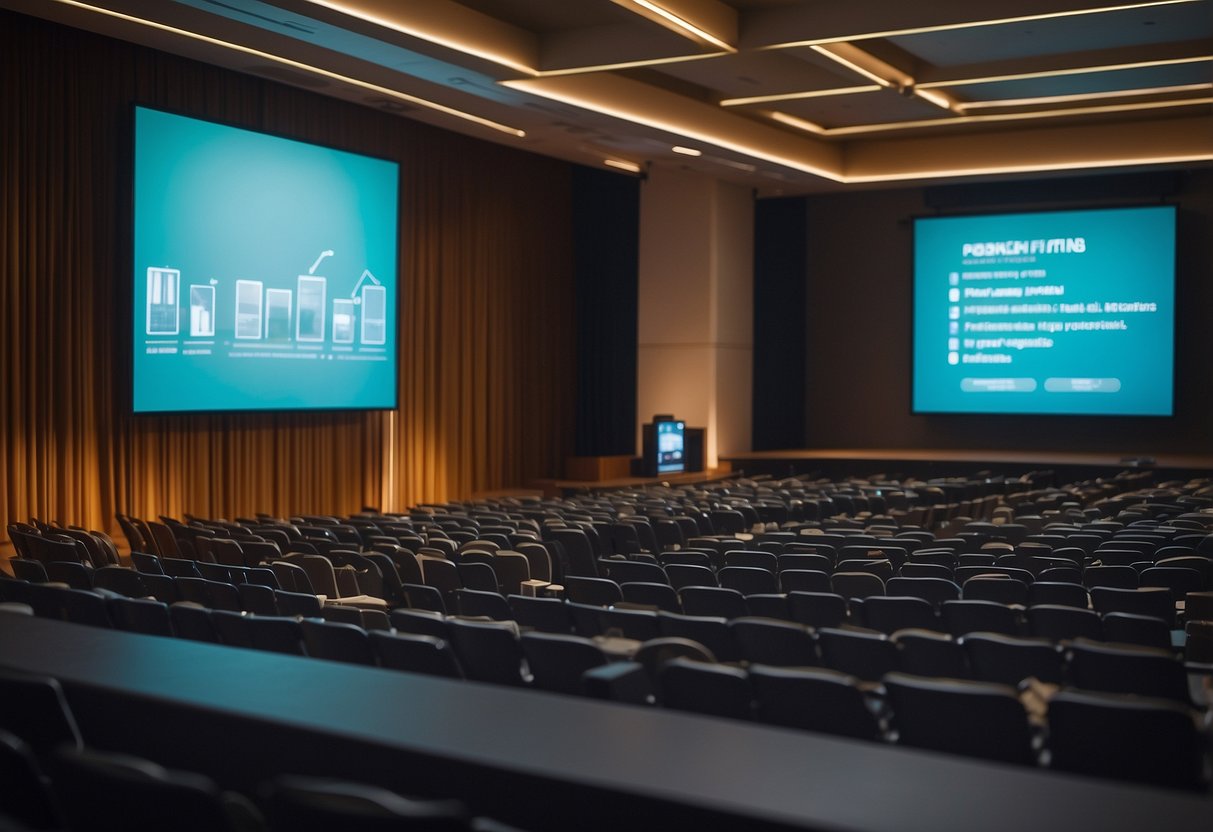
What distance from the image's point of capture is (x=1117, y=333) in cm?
1995

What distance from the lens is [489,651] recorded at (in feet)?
15.3

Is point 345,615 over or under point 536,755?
under

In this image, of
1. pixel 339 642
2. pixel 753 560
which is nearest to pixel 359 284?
pixel 753 560

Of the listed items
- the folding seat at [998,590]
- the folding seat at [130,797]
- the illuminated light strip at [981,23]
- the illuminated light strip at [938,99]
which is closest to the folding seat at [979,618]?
the folding seat at [998,590]

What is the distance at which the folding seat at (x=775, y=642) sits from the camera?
189 inches

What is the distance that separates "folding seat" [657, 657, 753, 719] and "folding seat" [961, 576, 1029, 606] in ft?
10.7

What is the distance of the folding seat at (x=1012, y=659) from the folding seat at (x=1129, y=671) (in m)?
0.12

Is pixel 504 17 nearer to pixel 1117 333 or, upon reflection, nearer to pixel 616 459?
pixel 616 459

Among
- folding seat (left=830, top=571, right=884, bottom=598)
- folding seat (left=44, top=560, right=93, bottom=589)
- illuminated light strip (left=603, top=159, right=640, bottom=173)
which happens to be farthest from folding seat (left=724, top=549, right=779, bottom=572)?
illuminated light strip (left=603, top=159, right=640, bottom=173)

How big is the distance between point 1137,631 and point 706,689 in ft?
8.16

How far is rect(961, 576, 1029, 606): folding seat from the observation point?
6566 mm

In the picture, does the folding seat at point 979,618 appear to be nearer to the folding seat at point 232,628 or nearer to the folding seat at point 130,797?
the folding seat at point 232,628

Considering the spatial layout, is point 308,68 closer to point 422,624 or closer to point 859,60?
point 859,60

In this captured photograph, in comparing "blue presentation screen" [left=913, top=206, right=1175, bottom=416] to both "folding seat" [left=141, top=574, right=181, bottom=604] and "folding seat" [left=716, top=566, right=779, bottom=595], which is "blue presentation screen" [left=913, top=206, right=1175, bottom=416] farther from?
"folding seat" [left=141, top=574, right=181, bottom=604]
